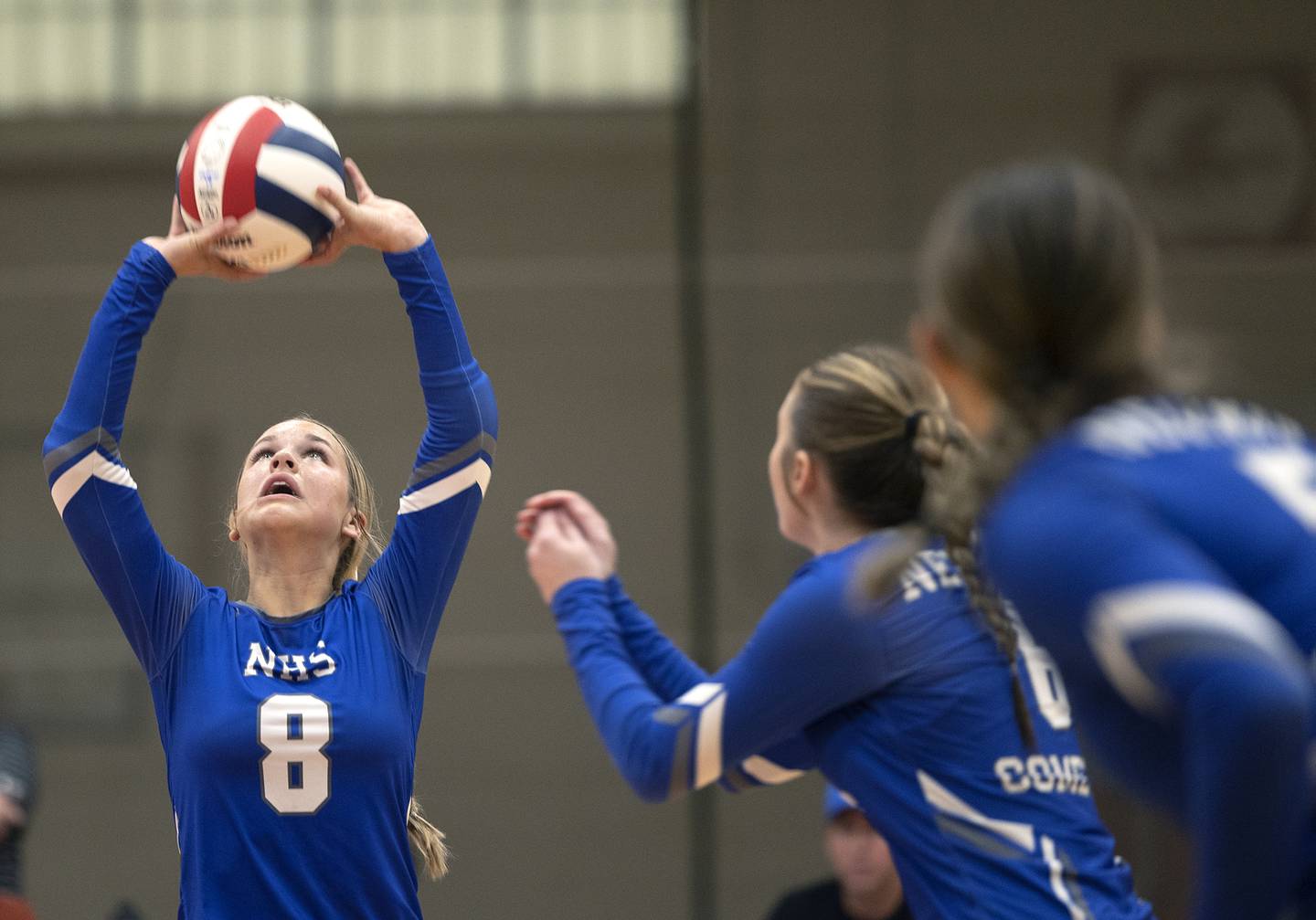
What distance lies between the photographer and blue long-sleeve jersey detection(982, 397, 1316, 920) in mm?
1000

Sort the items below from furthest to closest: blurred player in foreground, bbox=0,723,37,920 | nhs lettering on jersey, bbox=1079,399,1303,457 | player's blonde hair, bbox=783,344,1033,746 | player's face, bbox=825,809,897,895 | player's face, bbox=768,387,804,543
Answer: player's face, bbox=825,809,897,895 < blurred player in foreground, bbox=0,723,37,920 < player's face, bbox=768,387,804,543 < player's blonde hair, bbox=783,344,1033,746 < nhs lettering on jersey, bbox=1079,399,1303,457

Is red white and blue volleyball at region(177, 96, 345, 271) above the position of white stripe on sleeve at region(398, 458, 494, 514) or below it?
above

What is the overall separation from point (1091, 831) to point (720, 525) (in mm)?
3485

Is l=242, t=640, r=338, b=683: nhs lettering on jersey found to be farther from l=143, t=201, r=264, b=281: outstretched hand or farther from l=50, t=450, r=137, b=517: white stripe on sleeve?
l=143, t=201, r=264, b=281: outstretched hand

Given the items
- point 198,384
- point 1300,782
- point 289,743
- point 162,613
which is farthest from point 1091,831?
point 198,384

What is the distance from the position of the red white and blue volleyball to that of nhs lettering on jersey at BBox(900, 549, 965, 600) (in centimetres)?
112

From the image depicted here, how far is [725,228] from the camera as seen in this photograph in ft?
17.3

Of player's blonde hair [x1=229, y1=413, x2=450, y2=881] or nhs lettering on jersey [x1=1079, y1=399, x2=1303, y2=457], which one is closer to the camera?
nhs lettering on jersey [x1=1079, y1=399, x2=1303, y2=457]

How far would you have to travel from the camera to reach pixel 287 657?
7.33 ft

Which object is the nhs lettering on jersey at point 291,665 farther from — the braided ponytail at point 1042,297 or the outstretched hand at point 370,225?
the braided ponytail at point 1042,297

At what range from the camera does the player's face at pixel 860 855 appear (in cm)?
335

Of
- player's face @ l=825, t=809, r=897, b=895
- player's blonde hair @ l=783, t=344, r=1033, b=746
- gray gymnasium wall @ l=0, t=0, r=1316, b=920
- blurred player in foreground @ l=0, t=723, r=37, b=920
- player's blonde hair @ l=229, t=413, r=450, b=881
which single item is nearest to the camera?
player's blonde hair @ l=783, t=344, r=1033, b=746

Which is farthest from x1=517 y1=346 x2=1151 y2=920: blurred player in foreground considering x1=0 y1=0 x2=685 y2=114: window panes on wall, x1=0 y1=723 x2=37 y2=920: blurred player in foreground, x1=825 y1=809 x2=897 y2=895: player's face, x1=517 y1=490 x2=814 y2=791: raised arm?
x1=0 y1=0 x2=685 y2=114: window panes on wall

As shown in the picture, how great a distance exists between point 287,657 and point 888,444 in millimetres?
972
